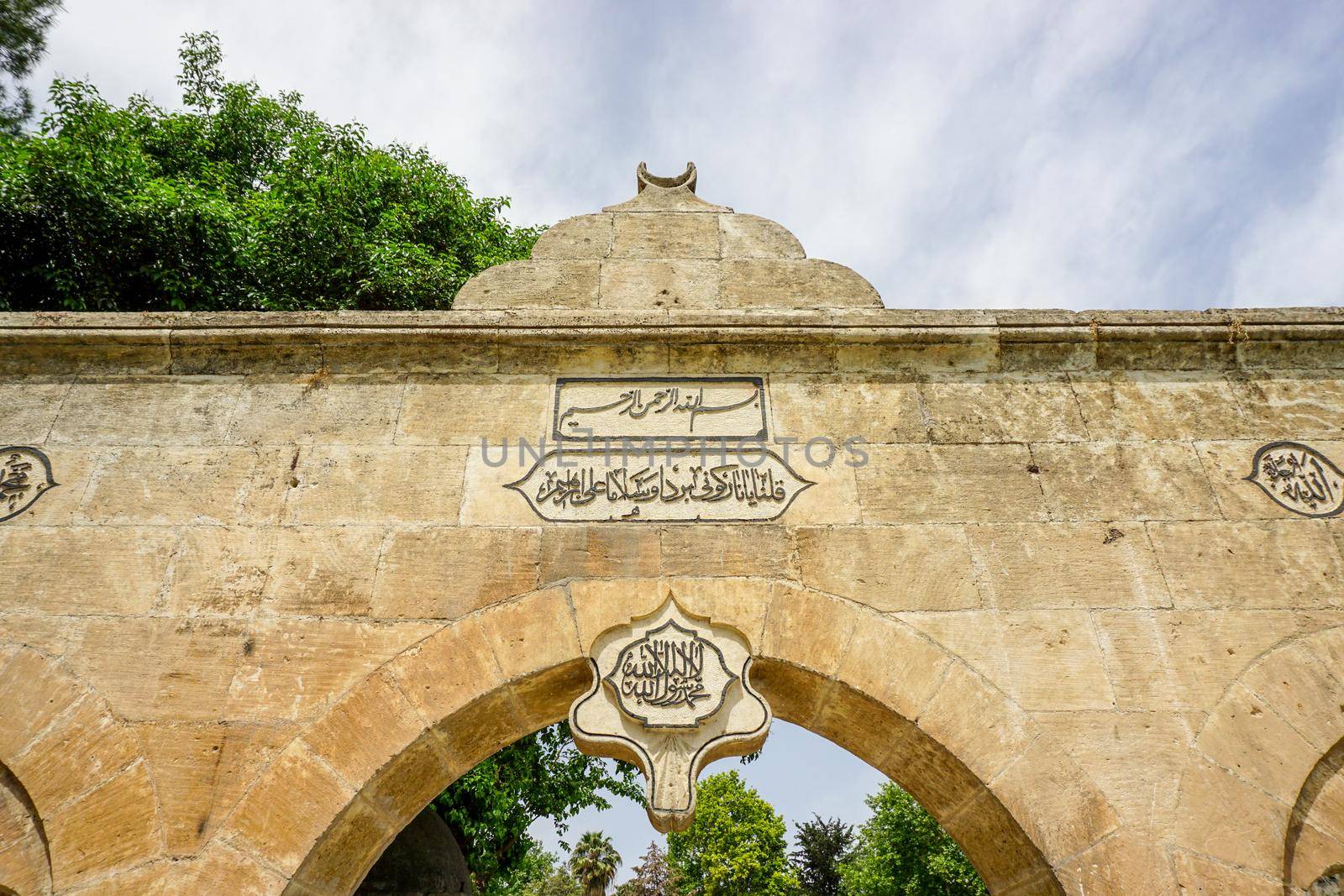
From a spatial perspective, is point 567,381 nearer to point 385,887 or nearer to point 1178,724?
point 1178,724

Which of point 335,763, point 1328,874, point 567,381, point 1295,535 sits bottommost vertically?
point 1328,874

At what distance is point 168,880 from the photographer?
266cm

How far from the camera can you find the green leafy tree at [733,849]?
66.2 feet

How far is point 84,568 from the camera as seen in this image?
3.29 m

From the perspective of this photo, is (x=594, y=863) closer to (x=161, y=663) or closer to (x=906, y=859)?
(x=906, y=859)

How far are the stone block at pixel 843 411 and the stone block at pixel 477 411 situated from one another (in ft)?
3.94

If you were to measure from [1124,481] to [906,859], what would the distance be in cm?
1777

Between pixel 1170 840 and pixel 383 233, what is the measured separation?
840 cm

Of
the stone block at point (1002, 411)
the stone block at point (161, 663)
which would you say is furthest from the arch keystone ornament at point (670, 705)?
the stone block at point (1002, 411)

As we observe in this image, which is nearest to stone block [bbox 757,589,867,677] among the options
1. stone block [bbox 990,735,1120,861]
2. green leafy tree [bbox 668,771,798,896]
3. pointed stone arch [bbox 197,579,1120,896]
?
pointed stone arch [bbox 197,579,1120,896]

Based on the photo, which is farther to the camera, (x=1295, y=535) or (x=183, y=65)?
(x=183, y=65)

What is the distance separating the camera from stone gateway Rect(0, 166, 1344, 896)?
2.85m


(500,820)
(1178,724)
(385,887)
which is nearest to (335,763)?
(385,887)

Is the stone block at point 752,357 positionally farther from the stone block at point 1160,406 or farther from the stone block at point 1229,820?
the stone block at point 1229,820
